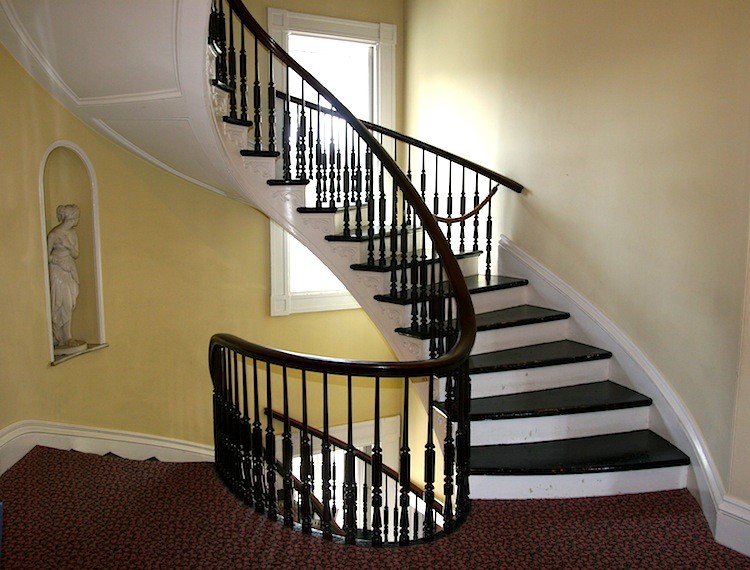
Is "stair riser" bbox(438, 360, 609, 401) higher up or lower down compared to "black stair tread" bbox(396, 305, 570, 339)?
lower down

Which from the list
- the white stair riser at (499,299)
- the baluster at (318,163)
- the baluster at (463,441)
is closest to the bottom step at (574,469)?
the baluster at (463,441)

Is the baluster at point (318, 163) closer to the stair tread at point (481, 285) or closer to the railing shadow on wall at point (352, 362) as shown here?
the railing shadow on wall at point (352, 362)

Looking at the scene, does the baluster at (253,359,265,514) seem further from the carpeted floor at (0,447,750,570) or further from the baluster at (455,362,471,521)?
the baluster at (455,362,471,521)

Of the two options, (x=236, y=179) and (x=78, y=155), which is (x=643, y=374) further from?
(x=78, y=155)

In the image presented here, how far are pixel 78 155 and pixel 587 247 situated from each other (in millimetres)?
3537

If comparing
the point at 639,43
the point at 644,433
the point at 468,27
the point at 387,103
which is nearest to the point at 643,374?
the point at 644,433

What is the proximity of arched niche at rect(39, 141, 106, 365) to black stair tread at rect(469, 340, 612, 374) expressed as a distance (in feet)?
9.01

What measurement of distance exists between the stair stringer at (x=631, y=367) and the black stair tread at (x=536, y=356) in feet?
0.36

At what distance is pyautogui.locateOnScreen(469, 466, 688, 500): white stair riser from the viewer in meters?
Answer: 3.12

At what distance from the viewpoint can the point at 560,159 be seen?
4285mm

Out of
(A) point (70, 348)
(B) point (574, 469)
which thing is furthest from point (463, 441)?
(A) point (70, 348)

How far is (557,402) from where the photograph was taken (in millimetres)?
3562

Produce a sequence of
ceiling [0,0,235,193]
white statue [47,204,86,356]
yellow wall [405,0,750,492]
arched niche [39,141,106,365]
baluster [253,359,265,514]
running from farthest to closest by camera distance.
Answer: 1. arched niche [39,141,106,365]
2. white statue [47,204,86,356]
3. ceiling [0,0,235,193]
4. yellow wall [405,0,750,492]
5. baluster [253,359,265,514]

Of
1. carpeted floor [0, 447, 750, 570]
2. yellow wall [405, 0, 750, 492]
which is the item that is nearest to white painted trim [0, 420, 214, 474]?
carpeted floor [0, 447, 750, 570]
